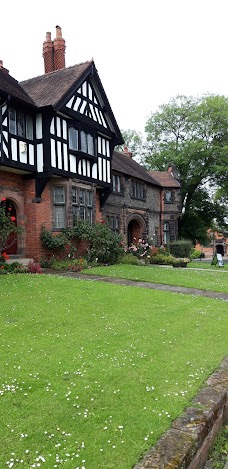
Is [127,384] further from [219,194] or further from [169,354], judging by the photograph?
[219,194]

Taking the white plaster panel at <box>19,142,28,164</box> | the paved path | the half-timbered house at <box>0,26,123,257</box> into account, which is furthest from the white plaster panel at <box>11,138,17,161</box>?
the paved path

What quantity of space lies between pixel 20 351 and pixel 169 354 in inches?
83.9

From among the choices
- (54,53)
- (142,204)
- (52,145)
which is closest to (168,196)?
(142,204)

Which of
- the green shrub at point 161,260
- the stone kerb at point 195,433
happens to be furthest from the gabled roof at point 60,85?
the stone kerb at point 195,433

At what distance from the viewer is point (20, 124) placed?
49.2ft

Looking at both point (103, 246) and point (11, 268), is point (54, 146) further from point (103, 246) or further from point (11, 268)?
point (11, 268)

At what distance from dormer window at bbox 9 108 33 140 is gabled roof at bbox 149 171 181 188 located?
1812 centimetres

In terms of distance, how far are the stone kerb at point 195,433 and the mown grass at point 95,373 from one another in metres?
0.10

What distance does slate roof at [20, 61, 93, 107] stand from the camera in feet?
51.1

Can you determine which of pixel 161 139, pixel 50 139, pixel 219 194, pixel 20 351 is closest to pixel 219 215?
pixel 219 194

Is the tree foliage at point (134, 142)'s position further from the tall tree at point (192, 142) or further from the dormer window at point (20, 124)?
the dormer window at point (20, 124)

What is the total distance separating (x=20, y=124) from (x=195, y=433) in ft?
47.1

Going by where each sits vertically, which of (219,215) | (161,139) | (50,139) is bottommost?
(219,215)

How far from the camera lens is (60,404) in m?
3.52
